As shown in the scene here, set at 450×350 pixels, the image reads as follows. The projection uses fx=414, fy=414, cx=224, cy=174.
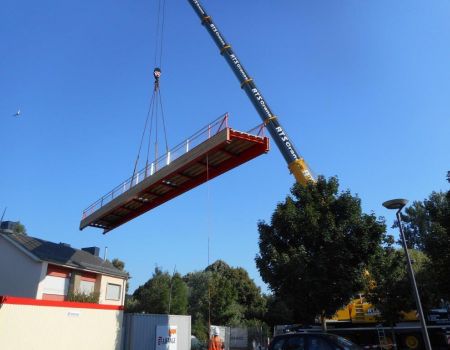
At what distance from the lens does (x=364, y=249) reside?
54.0 feet

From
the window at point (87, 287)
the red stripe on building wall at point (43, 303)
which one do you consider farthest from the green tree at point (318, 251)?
the window at point (87, 287)

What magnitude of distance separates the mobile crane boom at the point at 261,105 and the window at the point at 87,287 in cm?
1502

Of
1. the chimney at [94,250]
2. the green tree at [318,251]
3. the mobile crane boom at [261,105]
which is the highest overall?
the mobile crane boom at [261,105]

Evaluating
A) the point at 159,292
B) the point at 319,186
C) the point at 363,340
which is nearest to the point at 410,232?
the point at 159,292

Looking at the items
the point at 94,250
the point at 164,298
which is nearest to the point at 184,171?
the point at 94,250

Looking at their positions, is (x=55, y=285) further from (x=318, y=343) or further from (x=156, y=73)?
(x=318, y=343)

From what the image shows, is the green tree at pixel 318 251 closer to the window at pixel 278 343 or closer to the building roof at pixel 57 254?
the window at pixel 278 343

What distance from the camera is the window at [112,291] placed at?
28158mm

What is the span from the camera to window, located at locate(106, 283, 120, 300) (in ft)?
92.4

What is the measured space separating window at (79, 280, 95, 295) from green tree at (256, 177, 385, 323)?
13.8 metres

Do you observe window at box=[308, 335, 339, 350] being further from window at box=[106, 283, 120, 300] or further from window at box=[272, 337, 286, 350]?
window at box=[106, 283, 120, 300]

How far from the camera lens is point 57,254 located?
2634 centimetres

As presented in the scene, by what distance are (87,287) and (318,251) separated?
54.6 feet

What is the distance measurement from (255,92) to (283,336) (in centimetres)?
1745
